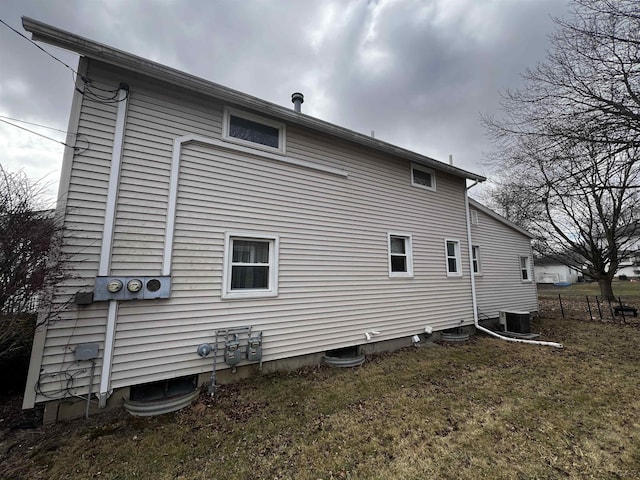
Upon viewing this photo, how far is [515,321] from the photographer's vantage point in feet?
27.4

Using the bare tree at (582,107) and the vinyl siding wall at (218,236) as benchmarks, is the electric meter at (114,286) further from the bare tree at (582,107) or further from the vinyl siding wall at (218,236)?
the bare tree at (582,107)

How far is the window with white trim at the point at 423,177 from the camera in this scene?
7757 millimetres

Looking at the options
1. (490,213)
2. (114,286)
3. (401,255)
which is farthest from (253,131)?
(490,213)

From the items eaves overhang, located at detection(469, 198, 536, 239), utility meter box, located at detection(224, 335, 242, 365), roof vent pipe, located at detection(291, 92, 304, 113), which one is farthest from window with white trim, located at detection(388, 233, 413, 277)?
utility meter box, located at detection(224, 335, 242, 365)

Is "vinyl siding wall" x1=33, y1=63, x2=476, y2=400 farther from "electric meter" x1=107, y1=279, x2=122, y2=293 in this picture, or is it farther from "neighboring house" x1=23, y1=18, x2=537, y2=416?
"electric meter" x1=107, y1=279, x2=122, y2=293

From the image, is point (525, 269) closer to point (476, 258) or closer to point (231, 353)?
point (476, 258)

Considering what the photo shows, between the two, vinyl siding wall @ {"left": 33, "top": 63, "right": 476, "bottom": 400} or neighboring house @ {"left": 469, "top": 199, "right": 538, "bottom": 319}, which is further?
neighboring house @ {"left": 469, "top": 199, "right": 538, "bottom": 319}

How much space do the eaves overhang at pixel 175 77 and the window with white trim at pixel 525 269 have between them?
28.8ft

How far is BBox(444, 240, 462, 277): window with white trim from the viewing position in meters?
8.21

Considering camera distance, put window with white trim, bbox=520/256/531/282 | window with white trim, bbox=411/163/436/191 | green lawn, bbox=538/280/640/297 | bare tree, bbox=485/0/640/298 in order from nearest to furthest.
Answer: bare tree, bbox=485/0/640/298
window with white trim, bbox=411/163/436/191
window with white trim, bbox=520/256/531/282
green lawn, bbox=538/280/640/297

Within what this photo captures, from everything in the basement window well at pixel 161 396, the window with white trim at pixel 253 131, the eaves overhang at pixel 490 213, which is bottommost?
the basement window well at pixel 161 396

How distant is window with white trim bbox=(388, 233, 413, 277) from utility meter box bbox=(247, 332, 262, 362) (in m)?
3.87

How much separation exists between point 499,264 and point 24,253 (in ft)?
40.2

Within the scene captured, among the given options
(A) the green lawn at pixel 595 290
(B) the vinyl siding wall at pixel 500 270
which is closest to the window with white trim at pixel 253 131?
(B) the vinyl siding wall at pixel 500 270
